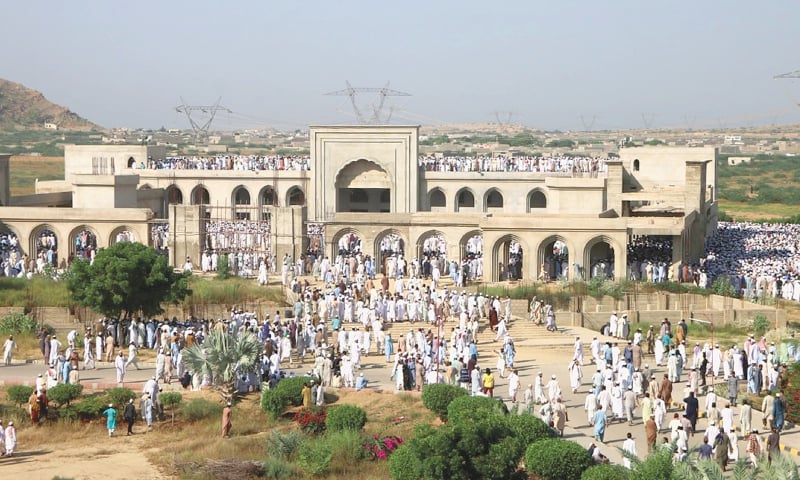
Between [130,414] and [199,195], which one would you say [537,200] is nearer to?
[199,195]

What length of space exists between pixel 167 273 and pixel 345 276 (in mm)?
7927

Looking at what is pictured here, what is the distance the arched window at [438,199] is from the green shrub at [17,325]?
23.2 meters

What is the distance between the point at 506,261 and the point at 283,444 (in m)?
17.8

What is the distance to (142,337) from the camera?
97.8 feet

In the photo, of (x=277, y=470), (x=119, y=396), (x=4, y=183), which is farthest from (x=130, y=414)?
(x=4, y=183)

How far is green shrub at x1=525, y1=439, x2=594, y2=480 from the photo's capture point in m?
18.8

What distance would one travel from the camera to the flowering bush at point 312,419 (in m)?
23.7

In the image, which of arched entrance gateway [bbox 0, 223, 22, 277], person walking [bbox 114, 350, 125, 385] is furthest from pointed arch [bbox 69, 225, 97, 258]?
person walking [bbox 114, 350, 125, 385]

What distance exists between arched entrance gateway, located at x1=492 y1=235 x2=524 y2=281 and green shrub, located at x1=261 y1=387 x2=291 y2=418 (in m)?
14.6

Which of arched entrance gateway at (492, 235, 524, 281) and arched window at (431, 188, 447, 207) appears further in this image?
arched window at (431, 188, 447, 207)

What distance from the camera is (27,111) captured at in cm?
16912

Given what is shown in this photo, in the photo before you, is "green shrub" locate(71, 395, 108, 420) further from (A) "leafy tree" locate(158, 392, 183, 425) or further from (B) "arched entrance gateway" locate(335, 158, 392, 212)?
(B) "arched entrance gateway" locate(335, 158, 392, 212)

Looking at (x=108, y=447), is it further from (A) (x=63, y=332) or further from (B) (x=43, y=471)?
(A) (x=63, y=332)

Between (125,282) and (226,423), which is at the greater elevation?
(125,282)
